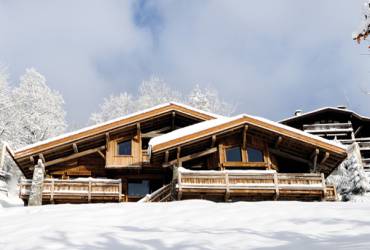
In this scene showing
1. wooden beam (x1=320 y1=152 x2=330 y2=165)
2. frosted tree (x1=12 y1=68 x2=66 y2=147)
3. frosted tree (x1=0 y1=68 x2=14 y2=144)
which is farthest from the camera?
frosted tree (x1=12 y1=68 x2=66 y2=147)

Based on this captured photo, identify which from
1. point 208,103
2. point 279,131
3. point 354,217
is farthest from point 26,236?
point 208,103

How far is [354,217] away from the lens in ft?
29.6

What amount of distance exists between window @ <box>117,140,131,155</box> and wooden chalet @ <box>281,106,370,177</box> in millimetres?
23234

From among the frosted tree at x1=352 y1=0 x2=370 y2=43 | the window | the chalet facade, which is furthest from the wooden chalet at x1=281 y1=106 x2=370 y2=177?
the frosted tree at x1=352 y1=0 x2=370 y2=43

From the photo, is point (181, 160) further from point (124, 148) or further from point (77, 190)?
point (77, 190)

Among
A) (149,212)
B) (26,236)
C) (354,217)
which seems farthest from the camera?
(149,212)

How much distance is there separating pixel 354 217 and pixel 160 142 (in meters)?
10.6

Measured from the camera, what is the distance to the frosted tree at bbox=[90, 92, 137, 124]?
43406 mm

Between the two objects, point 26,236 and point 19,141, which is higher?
point 19,141

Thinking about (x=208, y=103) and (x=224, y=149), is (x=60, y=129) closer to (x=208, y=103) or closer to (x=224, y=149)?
(x=208, y=103)

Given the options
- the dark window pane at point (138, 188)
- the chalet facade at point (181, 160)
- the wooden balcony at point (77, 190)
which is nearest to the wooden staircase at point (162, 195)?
the chalet facade at point (181, 160)

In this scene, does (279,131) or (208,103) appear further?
(208,103)

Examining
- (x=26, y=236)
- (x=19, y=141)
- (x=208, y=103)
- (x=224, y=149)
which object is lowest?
(x=26, y=236)

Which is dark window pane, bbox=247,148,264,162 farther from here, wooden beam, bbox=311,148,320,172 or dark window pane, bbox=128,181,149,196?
dark window pane, bbox=128,181,149,196
